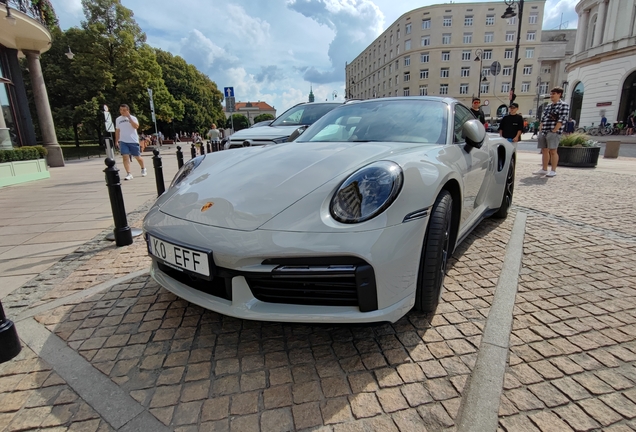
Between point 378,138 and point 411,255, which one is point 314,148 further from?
point 411,255

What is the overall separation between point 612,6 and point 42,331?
41.8m

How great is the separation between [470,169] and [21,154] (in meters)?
10.7

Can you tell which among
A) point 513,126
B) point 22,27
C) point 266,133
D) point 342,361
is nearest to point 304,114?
point 266,133

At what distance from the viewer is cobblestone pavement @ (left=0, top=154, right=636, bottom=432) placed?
142cm

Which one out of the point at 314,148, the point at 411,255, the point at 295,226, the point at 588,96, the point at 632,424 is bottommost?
the point at 632,424

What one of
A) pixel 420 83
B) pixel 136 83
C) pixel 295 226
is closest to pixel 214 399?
pixel 295 226

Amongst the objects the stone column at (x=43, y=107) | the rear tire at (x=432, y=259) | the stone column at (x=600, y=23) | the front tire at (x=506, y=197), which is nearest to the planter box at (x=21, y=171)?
the stone column at (x=43, y=107)

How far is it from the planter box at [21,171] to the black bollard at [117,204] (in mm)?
6947

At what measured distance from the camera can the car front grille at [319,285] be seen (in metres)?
1.53

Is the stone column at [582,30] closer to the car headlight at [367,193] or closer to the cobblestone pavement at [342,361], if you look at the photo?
the cobblestone pavement at [342,361]

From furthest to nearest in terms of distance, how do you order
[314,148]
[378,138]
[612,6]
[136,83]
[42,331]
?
[612,6] → [136,83] → [378,138] → [314,148] → [42,331]

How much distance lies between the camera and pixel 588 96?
3186cm

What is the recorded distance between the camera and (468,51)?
58094mm

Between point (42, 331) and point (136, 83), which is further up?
point (136, 83)
